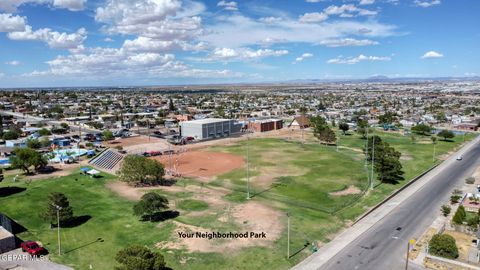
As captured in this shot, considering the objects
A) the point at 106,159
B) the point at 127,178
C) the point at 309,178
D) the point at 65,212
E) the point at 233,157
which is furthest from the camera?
the point at 233,157

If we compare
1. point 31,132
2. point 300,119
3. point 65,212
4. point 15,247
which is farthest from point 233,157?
point 31,132

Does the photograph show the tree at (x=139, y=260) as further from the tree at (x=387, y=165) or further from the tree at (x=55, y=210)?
the tree at (x=387, y=165)

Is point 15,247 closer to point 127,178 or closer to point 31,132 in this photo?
point 127,178

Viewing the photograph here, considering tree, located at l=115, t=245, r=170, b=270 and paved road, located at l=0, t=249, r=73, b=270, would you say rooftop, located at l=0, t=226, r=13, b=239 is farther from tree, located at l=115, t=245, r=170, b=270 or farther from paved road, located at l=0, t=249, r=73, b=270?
tree, located at l=115, t=245, r=170, b=270

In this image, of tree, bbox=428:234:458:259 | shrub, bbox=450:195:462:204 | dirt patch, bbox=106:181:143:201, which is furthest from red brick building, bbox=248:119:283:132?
tree, bbox=428:234:458:259

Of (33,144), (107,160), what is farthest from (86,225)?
(33,144)
